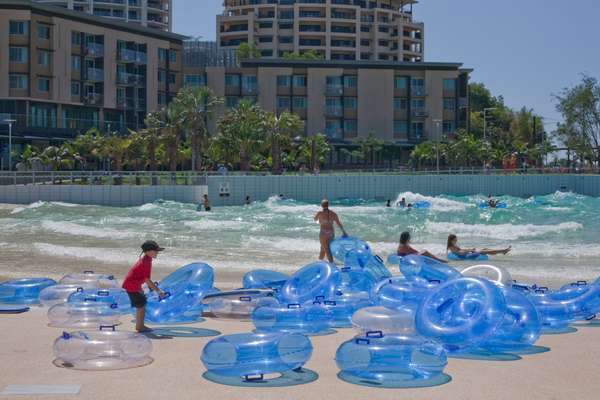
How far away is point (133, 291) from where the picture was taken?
997 cm

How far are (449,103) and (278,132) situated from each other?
23467mm

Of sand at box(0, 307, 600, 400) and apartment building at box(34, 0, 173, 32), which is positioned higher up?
apartment building at box(34, 0, 173, 32)

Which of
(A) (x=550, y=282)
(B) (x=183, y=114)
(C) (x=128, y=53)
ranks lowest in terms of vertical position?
(A) (x=550, y=282)

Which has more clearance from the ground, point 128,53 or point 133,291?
point 128,53

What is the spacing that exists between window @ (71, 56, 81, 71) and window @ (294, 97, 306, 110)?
1927 cm

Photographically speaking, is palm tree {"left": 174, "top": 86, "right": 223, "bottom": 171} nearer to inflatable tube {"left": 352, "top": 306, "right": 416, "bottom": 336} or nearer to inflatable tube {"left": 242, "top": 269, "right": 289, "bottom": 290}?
inflatable tube {"left": 242, "top": 269, "right": 289, "bottom": 290}

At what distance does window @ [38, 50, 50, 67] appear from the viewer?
59.3m

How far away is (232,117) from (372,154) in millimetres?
18088

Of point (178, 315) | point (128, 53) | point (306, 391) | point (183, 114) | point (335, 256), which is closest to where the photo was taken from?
point (306, 391)

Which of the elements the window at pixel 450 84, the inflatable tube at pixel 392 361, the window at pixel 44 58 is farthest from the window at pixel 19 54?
the inflatable tube at pixel 392 361

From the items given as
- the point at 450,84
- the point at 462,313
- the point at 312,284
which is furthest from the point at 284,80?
the point at 462,313

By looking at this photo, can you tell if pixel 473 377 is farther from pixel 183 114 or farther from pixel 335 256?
pixel 183 114

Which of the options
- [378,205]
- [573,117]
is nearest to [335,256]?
[378,205]

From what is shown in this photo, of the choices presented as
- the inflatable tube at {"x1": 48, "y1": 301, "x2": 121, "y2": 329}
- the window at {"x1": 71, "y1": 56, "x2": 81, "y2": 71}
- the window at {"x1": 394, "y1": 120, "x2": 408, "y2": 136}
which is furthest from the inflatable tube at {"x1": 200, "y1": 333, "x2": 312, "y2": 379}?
the window at {"x1": 394, "y1": 120, "x2": 408, "y2": 136}
